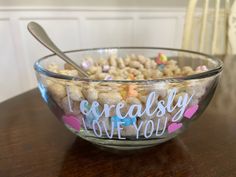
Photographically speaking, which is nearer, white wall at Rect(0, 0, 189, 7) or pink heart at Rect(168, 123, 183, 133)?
pink heart at Rect(168, 123, 183, 133)

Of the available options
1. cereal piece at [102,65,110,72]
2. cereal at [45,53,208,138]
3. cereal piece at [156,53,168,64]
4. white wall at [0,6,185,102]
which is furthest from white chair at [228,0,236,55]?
cereal at [45,53,208,138]

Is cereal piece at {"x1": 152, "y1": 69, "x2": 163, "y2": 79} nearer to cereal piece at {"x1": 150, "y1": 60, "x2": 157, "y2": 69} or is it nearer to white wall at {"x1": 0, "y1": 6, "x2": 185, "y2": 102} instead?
cereal piece at {"x1": 150, "y1": 60, "x2": 157, "y2": 69}

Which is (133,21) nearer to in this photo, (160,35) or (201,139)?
(160,35)

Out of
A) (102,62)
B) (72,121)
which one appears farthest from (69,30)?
(72,121)

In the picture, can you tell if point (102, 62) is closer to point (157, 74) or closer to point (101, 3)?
point (157, 74)

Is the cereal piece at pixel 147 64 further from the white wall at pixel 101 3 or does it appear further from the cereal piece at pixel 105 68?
the white wall at pixel 101 3

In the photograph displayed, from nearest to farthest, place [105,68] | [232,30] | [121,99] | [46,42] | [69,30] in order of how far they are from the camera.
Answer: [121,99]
[46,42]
[105,68]
[232,30]
[69,30]

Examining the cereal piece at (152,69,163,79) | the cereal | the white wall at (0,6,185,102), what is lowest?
the white wall at (0,6,185,102)
